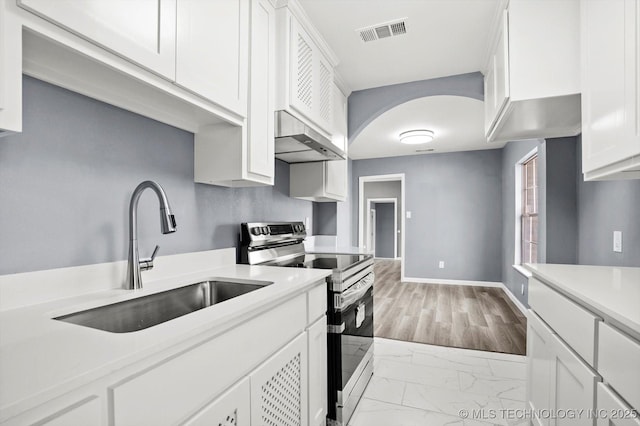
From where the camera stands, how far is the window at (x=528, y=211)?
152 inches

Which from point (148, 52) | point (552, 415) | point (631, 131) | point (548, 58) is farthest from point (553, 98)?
point (148, 52)

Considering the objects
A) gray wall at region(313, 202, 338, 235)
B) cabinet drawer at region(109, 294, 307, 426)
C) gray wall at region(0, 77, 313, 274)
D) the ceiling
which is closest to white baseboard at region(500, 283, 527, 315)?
the ceiling

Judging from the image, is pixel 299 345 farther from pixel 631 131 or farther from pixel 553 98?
pixel 553 98

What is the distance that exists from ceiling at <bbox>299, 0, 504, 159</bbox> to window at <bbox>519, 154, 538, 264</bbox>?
1.06m

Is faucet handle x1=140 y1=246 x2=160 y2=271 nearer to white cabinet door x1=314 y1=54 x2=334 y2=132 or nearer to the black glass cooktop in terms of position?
the black glass cooktop

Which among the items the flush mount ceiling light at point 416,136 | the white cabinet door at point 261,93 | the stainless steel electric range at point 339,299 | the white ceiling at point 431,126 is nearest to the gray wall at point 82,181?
the white cabinet door at point 261,93

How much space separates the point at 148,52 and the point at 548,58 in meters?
1.93

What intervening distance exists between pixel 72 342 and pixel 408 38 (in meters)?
2.55

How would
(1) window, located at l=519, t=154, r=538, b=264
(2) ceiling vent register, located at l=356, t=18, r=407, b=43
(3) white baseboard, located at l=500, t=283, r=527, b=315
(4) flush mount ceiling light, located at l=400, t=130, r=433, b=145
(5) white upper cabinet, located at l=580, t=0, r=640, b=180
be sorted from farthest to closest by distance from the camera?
1. (4) flush mount ceiling light, located at l=400, t=130, r=433, b=145
2. (3) white baseboard, located at l=500, t=283, r=527, b=315
3. (1) window, located at l=519, t=154, r=538, b=264
4. (2) ceiling vent register, located at l=356, t=18, r=407, b=43
5. (5) white upper cabinet, located at l=580, t=0, r=640, b=180

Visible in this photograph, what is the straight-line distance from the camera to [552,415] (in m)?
1.31

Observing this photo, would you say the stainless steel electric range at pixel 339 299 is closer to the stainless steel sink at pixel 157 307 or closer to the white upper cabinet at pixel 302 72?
the stainless steel sink at pixel 157 307

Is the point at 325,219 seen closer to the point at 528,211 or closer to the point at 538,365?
the point at 538,365

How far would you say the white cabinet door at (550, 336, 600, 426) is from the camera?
1.00m

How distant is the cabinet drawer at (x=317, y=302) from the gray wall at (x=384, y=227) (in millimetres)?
8634
